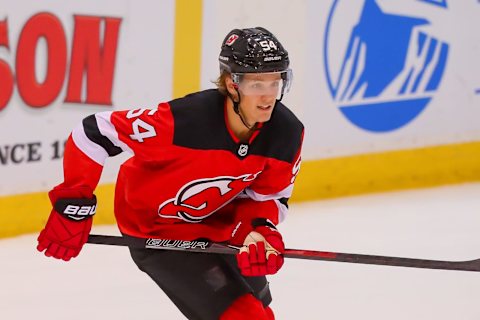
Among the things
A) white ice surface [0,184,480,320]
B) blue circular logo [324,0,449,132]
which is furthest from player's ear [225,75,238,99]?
blue circular logo [324,0,449,132]

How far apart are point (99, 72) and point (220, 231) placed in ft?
6.09

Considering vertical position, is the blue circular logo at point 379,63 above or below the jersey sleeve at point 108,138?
below

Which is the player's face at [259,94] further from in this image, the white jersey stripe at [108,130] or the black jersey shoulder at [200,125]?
the white jersey stripe at [108,130]

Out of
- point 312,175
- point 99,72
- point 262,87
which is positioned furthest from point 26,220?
point 262,87

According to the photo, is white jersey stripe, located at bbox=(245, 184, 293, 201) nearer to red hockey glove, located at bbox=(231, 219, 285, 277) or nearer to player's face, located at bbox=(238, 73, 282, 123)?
red hockey glove, located at bbox=(231, 219, 285, 277)

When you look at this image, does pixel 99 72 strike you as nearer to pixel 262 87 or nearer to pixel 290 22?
pixel 290 22

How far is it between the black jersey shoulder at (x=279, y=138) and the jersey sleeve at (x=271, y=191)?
3cm

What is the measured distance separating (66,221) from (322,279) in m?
1.76

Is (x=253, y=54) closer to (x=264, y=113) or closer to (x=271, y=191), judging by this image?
(x=264, y=113)

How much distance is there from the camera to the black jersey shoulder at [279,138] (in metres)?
3.10

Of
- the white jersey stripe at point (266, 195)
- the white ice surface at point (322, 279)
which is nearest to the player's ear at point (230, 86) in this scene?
the white jersey stripe at point (266, 195)

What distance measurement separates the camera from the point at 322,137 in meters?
5.82

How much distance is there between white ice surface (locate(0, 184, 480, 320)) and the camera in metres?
4.18

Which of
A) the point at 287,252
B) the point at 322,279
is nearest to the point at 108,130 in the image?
the point at 287,252
